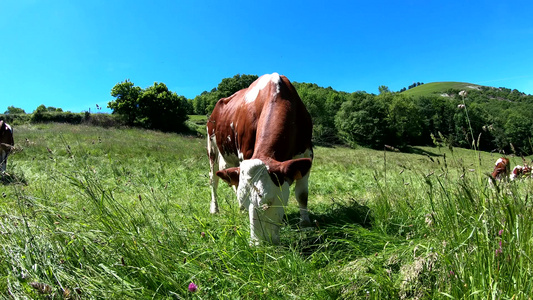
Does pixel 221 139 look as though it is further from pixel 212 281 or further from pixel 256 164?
pixel 212 281

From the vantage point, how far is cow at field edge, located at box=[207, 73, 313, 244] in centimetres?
287

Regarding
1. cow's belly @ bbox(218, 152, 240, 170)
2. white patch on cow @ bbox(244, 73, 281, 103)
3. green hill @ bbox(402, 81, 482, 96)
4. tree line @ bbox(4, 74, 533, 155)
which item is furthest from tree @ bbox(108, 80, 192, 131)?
green hill @ bbox(402, 81, 482, 96)

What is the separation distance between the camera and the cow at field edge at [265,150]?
2.87m

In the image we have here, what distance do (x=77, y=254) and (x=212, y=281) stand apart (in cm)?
117

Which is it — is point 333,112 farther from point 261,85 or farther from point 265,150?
point 265,150

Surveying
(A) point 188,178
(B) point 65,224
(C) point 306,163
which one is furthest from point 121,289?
(A) point 188,178

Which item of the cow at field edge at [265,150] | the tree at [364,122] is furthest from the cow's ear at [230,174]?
the tree at [364,122]

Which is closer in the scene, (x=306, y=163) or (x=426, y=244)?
(x=426, y=244)

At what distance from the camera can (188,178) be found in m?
9.57

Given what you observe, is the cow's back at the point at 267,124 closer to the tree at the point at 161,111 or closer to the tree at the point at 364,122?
the tree at the point at 161,111

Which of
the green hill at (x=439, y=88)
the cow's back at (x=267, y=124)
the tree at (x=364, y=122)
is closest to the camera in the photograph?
the cow's back at (x=267, y=124)

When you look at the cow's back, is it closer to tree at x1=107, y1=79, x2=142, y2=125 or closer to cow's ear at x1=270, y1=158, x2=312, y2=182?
cow's ear at x1=270, y1=158, x2=312, y2=182

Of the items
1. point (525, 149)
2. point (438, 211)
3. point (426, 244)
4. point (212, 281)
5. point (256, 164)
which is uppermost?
point (525, 149)

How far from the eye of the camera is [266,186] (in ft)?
9.65
